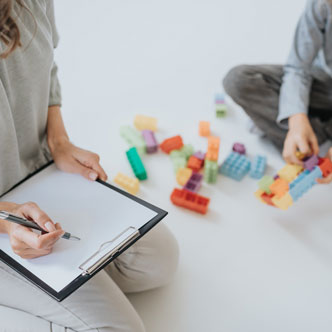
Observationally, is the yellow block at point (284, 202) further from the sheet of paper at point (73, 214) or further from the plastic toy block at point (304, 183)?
the sheet of paper at point (73, 214)

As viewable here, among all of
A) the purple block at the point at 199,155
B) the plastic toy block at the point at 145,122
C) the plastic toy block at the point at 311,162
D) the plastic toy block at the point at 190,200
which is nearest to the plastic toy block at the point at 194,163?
the purple block at the point at 199,155

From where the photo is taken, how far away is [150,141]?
4.98 feet

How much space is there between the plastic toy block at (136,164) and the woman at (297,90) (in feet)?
1.45

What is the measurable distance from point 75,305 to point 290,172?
0.84 metres

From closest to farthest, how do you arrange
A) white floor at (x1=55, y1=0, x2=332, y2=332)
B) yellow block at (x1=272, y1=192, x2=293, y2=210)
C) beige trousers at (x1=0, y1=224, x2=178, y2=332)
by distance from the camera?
beige trousers at (x1=0, y1=224, x2=178, y2=332)
white floor at (x1=55, y1=0, x2=332, y2=332)
yellow block at (x1=272, y1=192, x2=293, y2=210)

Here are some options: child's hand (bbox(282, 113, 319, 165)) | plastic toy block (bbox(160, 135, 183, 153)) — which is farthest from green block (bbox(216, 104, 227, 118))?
child's hand (bbox(282, 113, 319, 165))

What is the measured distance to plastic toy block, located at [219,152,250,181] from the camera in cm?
141

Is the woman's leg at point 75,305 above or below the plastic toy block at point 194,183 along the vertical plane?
above

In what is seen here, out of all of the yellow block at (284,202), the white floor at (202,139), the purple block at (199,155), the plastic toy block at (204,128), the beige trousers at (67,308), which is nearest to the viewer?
the beige trousers at (67,308)

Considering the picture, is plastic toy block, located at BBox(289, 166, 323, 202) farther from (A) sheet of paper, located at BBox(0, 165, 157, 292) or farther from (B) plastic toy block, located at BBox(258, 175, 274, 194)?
(A) sheet of paper, located at BBox(0, 165, 157, 292)

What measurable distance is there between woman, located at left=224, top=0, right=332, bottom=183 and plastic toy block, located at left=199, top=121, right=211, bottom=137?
16 centimetres

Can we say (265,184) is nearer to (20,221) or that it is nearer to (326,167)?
(326,167)

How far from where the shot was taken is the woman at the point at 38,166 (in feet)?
2.50

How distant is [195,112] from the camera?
1725mm
